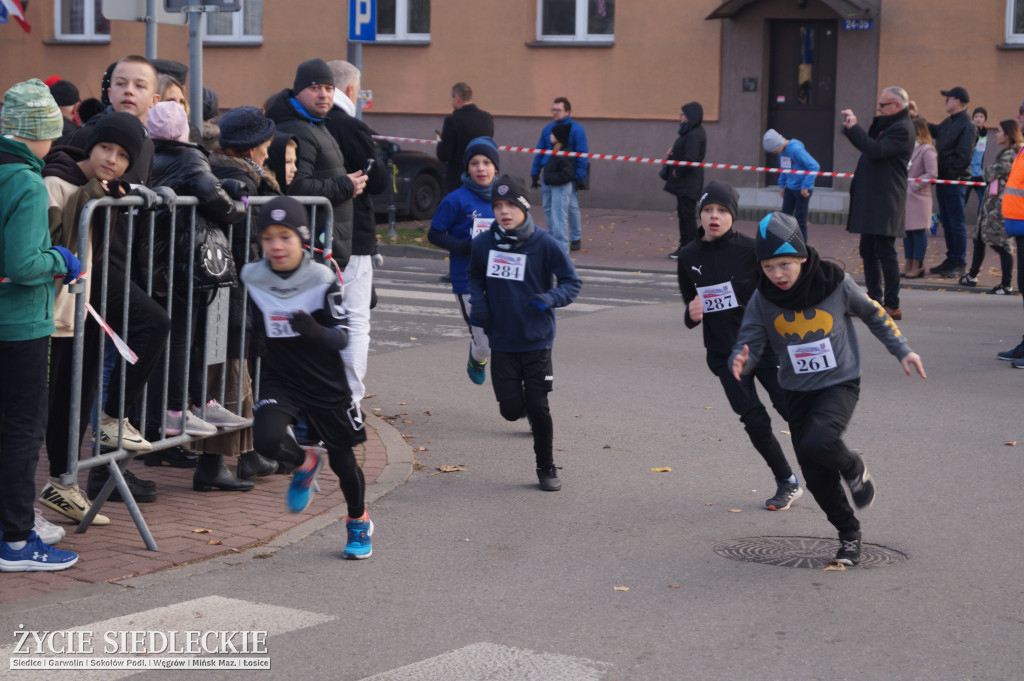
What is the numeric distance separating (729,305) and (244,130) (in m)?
2.65

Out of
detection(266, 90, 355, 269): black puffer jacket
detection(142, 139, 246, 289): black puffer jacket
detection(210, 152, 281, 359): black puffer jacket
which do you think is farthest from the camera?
detection(266, 90, 355, 269): black puffer jacket

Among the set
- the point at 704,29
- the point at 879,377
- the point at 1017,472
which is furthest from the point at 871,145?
the point at 704,29

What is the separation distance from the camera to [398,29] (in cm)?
2844

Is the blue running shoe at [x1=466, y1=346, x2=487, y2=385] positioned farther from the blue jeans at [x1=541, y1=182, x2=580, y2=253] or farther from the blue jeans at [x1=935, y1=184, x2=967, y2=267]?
the blue jeans at [x1=541, y1=182, x2=580, y2=253]

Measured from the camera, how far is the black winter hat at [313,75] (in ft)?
26.4

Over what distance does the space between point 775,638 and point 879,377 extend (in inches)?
244

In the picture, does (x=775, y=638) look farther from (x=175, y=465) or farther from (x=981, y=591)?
(x=175, y=465)

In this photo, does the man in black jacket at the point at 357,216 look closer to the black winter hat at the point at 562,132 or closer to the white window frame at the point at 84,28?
the black winter hat at the point at 562,132

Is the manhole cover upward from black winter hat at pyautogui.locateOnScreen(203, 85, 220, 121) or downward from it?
downward

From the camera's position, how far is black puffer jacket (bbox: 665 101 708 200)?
19.3m

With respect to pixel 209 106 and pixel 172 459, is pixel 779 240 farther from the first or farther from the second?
pixel 209 106

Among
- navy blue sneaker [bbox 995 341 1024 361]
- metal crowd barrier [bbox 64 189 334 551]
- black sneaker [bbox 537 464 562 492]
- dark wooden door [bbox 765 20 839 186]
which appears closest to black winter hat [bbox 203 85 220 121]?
metal crowd barrier [bbox 64 189 334 551]

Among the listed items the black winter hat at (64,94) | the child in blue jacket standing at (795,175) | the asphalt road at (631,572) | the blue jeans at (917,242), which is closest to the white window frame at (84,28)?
the child in blue jacket standing at (795,175)

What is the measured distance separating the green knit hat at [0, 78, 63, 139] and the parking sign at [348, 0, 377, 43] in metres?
12.3
